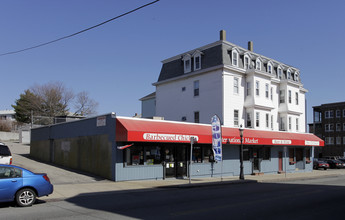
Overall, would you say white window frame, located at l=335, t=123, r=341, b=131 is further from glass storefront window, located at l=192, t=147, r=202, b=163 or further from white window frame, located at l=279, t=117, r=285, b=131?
glass storefront window, located at l=192, t=147, r=202, b=163

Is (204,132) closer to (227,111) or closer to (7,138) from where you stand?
(227,111)

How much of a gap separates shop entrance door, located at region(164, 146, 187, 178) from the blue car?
1164 centimetres

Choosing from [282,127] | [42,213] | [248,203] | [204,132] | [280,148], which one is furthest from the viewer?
[282,127]

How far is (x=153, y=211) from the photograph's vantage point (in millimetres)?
10398

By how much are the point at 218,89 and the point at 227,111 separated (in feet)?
7.28

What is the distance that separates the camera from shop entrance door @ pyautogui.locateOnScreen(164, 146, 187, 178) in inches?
890

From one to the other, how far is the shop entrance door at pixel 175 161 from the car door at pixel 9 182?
40.0 ft

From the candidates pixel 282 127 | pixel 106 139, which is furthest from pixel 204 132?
pixel 282 127

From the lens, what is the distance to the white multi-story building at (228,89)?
100 feet

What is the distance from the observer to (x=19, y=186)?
36.1 feet

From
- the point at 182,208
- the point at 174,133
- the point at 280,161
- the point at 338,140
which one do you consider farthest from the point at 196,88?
the point at 338,140

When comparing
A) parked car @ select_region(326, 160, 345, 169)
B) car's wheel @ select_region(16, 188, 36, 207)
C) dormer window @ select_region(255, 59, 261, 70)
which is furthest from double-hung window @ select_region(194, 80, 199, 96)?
parked car @ select_region(326, 160, 345, 169)

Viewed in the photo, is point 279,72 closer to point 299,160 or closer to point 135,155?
point 299,160

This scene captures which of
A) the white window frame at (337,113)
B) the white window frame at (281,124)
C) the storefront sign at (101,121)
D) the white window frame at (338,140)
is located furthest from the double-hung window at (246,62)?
the white window frame at (338,140)
